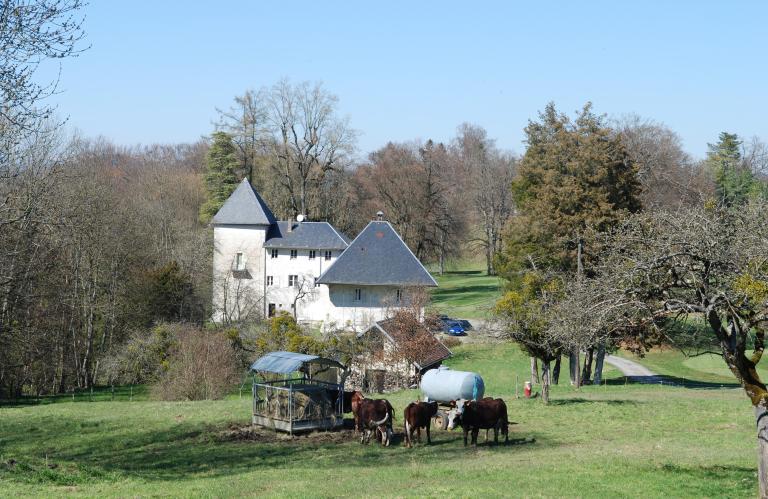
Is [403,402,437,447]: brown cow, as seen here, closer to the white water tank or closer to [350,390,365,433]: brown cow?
[350,390,365,433]: brown cow

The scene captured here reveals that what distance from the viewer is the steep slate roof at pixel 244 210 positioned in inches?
2606

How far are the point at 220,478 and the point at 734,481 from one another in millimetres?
10097

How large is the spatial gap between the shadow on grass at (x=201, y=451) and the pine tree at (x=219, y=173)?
5466 cm

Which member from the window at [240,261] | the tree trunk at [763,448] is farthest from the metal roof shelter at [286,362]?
the window at [240,261]

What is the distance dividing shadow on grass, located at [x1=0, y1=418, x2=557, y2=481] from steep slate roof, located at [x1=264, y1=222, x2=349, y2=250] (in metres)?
41.1

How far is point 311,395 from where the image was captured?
23.4m

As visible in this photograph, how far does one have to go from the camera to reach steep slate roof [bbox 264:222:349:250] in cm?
A: 6544

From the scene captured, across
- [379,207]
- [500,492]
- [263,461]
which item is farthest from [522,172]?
[379,207]

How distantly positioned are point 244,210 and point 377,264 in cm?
1572

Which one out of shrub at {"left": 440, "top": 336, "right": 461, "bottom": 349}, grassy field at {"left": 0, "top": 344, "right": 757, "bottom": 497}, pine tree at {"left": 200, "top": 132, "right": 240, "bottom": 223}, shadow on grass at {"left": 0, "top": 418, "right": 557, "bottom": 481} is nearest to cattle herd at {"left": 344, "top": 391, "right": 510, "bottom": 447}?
shadow on grass at {"left": 0, "top": 418, "right": 557, "bottom": 481}

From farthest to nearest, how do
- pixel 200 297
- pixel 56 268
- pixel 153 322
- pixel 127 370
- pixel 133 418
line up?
1. pixel 200 297
2. pixel 153 322
3. pixel 127 370
4. pixel 56 268
5. pixel 133 418

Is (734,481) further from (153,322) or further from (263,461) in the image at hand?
(153,322)

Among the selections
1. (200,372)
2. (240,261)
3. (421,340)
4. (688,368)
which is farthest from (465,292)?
(200,372)

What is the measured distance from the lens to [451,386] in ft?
84.5
